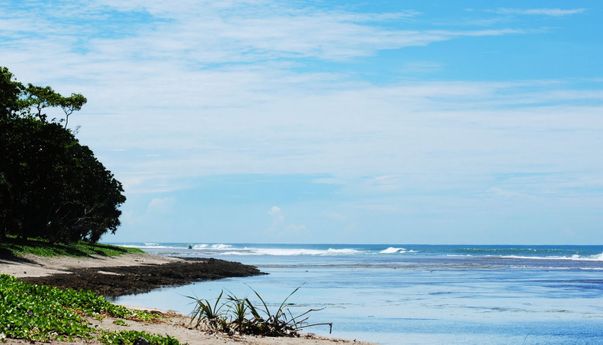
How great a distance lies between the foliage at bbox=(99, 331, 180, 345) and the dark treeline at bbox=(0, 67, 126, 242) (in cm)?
2998

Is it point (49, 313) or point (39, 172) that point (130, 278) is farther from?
point (49, 313)

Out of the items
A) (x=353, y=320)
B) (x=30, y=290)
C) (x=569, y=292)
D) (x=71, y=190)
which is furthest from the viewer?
(x=71, y=190)

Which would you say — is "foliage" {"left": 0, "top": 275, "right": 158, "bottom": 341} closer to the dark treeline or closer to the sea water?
the sea water

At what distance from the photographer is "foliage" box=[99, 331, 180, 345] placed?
18.4m

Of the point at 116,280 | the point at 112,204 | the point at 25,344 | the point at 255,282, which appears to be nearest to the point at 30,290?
the point at 25,344

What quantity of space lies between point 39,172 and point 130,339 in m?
37.5

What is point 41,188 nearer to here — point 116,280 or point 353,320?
point 116,280

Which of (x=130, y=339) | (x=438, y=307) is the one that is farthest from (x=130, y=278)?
(x=130, y=339)

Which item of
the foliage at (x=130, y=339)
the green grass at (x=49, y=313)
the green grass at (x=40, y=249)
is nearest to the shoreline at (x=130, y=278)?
the green grass at (x=40, y=249)

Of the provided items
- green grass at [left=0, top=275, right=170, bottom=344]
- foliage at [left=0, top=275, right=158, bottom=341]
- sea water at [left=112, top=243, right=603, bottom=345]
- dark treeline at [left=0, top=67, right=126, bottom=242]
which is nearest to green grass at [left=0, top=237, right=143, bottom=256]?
dark treeline at [left=0, top=67, right=126, bottom=242]

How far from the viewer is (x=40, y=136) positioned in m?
52.3

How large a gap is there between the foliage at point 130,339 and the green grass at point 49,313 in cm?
7

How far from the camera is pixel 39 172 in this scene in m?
53.8

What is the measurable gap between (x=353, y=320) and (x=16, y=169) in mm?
28318
